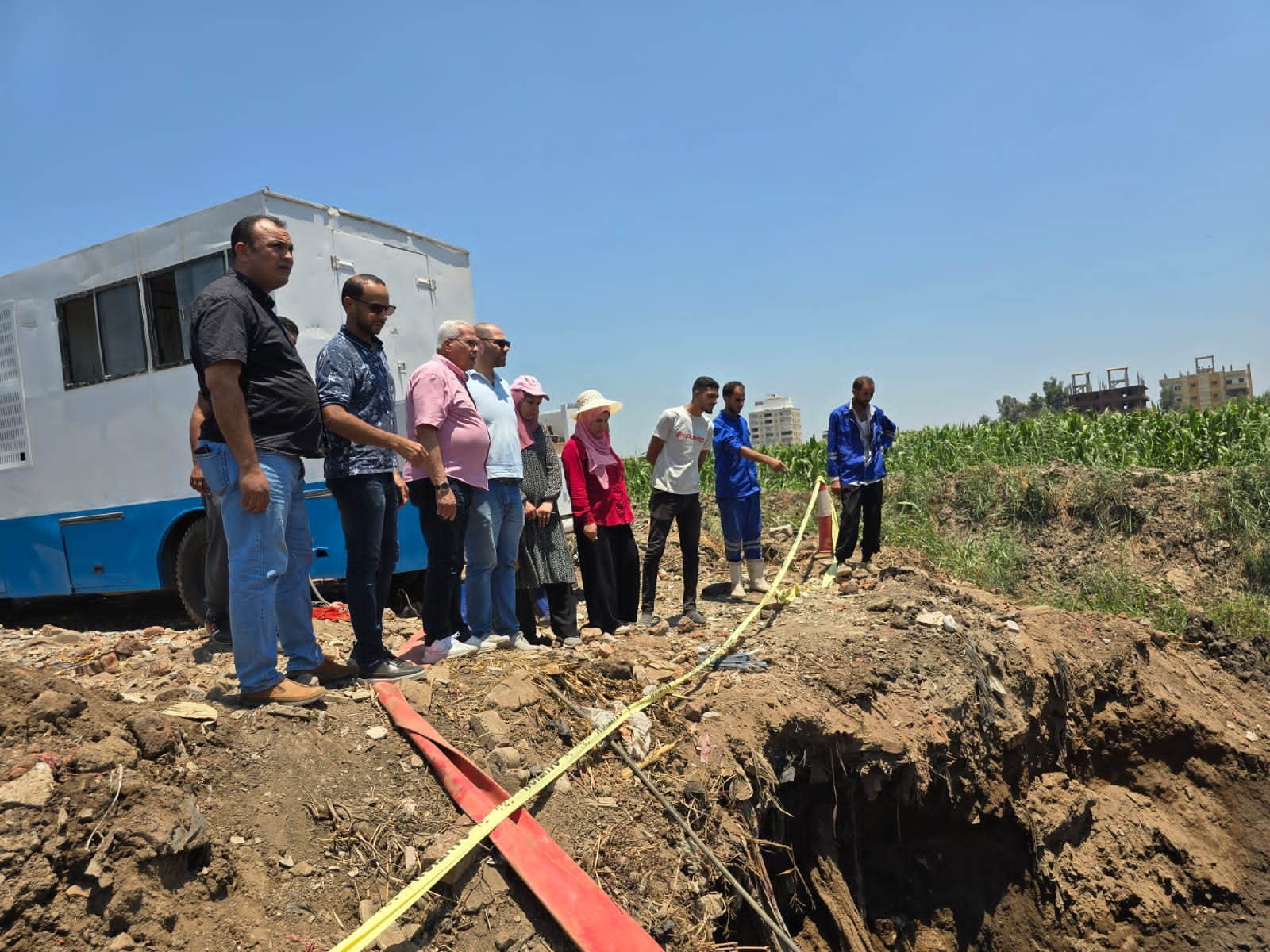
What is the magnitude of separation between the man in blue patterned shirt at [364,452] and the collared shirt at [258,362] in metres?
0.21

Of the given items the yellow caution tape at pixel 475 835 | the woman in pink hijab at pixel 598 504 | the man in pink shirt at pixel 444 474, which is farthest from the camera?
the woman in pink hijab at pixel 598 504

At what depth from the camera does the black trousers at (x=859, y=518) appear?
7.67 metres

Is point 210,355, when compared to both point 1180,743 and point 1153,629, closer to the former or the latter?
point 1180,743

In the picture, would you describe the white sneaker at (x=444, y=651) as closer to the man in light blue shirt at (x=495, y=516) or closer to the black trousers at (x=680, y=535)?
the man in light blue shirt at (x=495, y=516)

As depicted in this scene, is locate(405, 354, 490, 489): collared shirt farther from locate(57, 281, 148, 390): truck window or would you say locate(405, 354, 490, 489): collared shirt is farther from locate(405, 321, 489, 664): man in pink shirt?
locate(57, 281, 148, 390): truck window

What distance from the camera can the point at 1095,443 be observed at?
11828 mm

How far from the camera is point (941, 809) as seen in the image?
492cm

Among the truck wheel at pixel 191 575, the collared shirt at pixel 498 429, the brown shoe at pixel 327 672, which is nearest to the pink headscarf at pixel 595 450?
the collared shirt at pixel 498 429

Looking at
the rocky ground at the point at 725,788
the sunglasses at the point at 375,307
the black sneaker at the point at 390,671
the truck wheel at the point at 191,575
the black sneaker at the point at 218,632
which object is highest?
the sunglasses at the point at 375,307

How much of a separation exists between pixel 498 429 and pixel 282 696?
5.60 ft

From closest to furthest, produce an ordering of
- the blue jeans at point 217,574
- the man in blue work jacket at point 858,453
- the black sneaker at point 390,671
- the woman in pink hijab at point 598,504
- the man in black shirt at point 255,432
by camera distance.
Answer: the man in black shirt at point 255,432 < the black sneaker at point 390,671 < the blue jeans at point 217,574 < the woman in pink hijab at point 598,504 < the man in blue work jacket at point 858,453

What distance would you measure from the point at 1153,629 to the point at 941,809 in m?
3.32

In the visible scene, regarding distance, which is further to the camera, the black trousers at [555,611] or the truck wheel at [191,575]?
the truck wheel at [191,575]

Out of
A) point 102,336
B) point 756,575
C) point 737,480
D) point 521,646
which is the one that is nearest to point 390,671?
point 521,646
